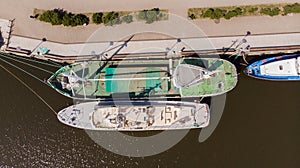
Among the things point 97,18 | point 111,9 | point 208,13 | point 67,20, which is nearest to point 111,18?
point 111,9

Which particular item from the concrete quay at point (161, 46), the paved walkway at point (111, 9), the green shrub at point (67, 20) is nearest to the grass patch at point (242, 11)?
the paved walkway at point (111, 9)

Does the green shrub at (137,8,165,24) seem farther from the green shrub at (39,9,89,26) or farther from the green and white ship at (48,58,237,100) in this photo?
the green shrub at (39,9,89,26)

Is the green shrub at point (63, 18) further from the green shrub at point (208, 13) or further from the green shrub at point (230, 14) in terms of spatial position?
the green shrub at point (230, 14)

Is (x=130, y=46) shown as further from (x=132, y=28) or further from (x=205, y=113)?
A: (x=205, y=113)

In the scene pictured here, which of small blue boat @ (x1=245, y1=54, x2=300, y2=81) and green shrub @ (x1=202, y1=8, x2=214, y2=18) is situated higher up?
green shrub @ (x1=202, y1=8, x2=214, y2=18)

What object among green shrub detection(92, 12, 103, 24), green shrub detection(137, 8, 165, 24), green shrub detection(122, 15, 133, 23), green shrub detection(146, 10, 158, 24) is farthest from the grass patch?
green shrub detection(92, 12, 103, 24)

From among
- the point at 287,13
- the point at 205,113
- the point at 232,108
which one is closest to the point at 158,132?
the point at 205,113
